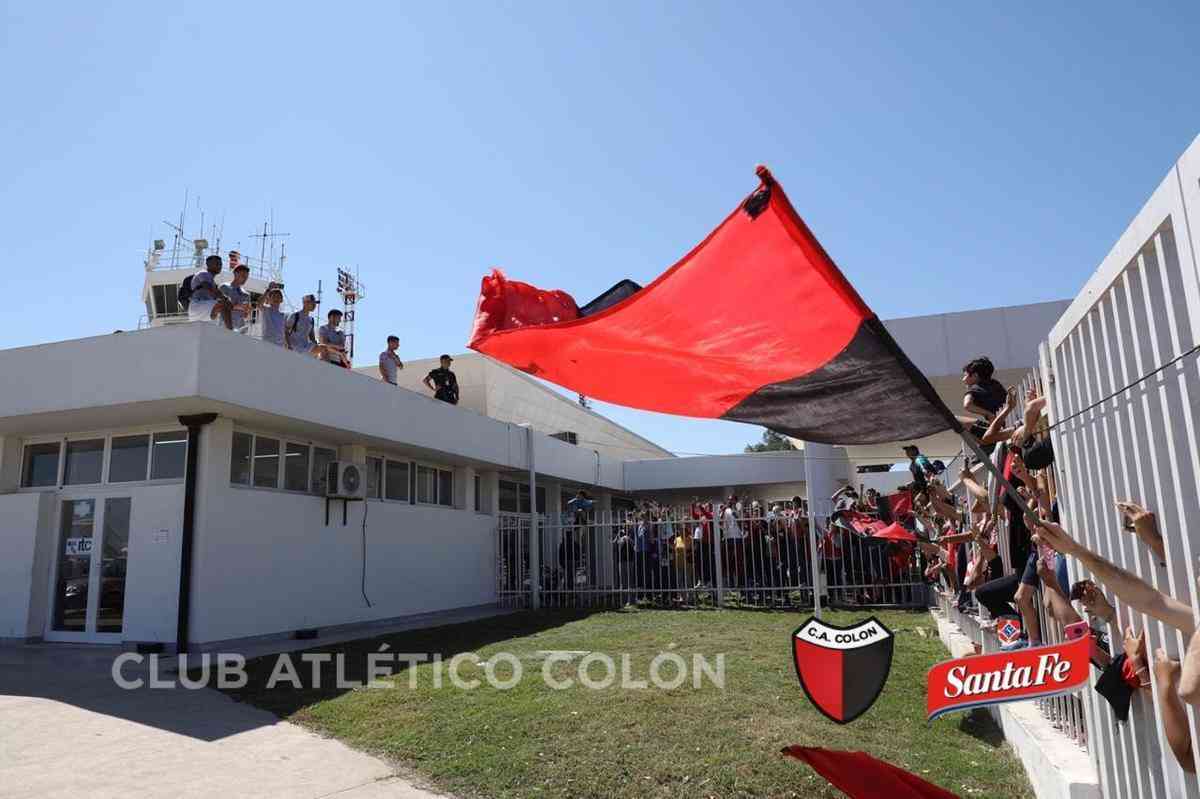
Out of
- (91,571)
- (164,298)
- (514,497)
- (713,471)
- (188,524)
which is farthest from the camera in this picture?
(713,471)

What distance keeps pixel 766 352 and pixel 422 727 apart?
17.5 ft

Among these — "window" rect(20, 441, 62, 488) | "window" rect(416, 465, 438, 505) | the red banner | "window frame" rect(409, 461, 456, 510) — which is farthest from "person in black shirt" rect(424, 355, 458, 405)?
the red banner

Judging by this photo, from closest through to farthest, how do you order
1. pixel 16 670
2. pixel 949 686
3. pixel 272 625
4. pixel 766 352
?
pixel 949 686
pixel 766 352
pixel 16 670
pixel 272 625

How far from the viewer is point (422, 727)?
6.67 metres

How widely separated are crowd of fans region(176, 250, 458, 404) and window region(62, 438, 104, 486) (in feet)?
9.26

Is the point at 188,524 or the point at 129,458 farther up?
the point at 129,458

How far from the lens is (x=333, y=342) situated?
1433 centimetres

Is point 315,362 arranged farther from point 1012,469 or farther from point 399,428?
point 1012,469

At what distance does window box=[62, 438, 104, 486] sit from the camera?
12.7 metres

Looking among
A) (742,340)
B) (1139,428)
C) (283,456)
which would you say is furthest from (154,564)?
(1139,428)

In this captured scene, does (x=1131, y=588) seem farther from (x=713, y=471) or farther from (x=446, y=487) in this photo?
(x=713, y=471)

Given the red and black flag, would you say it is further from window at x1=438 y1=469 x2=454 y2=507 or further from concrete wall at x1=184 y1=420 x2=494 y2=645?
window at x1=438 y1=469 x2=454 y2=507

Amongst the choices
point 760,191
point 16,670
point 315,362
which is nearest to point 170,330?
point 315,362

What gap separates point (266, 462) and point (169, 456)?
1416mm
